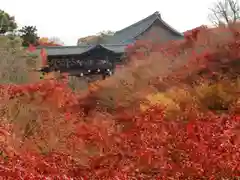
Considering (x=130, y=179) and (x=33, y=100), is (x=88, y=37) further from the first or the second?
(x=130, y=179)

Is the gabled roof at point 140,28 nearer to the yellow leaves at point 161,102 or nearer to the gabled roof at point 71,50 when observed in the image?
the gabled roof at point 71,50

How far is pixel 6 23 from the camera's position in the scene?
30969 mm

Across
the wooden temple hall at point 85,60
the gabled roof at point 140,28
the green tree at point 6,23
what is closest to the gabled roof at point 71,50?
the wooden temple hall at point 85,60

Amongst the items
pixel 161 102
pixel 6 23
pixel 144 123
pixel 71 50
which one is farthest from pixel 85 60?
pixel 144 123

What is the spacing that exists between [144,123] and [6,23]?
80.0 ft

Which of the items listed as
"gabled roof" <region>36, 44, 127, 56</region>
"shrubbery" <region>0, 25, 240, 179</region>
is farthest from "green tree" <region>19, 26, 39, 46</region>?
"shrubbery" <region>0, 25, 240, 179</region>

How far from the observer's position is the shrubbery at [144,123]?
Result: 643cm

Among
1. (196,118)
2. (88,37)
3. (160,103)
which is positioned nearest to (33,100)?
(160,103)

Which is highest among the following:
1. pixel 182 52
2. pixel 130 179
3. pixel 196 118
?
pixel 182 52

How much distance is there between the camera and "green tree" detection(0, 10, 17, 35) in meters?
31.0

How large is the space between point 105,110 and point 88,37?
5953 cm

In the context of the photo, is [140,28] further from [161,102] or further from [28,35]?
[161,102]

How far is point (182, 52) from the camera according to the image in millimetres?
14977

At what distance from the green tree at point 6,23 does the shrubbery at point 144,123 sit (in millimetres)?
17516
